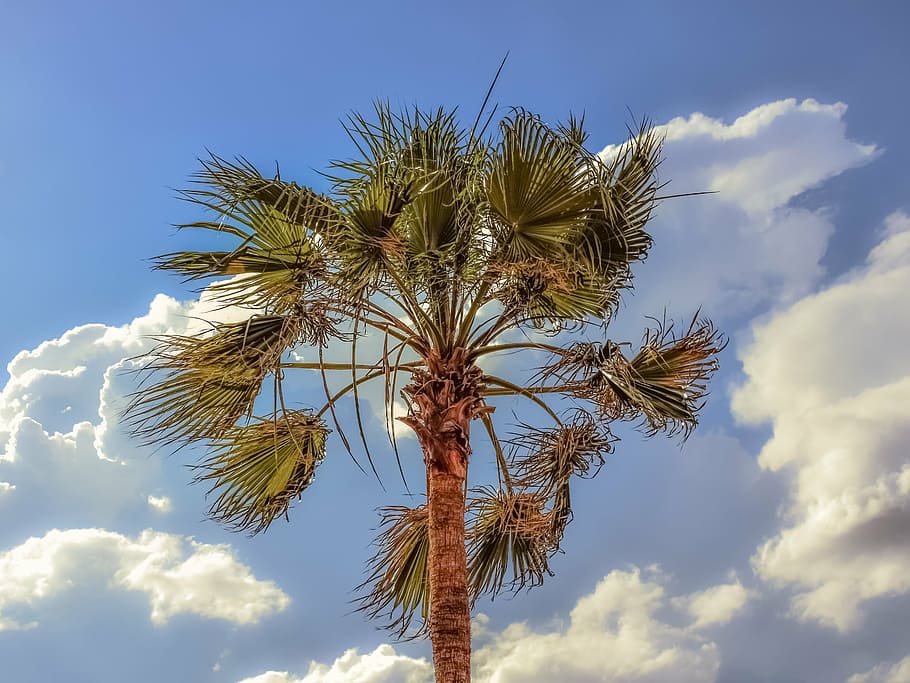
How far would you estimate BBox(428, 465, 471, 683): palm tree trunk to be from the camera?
6996mm

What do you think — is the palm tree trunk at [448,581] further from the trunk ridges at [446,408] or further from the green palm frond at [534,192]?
the green palm frond at [534,192]

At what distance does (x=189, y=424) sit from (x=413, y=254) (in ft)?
7.70

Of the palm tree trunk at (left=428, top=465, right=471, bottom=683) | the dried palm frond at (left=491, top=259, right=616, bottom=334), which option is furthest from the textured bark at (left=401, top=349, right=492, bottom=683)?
the dried palm frond at (left=491, top=259, right=616, bottom=334)

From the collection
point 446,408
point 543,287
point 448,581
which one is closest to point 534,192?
point 543,287

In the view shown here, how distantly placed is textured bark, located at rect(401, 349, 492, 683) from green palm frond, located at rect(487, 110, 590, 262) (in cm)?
117

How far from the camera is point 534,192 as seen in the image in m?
7.11

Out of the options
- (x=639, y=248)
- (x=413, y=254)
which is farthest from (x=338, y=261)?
(x=639, y=248)

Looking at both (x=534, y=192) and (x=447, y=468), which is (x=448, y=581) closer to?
(x=447, y=468)

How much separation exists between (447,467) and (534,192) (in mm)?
2292

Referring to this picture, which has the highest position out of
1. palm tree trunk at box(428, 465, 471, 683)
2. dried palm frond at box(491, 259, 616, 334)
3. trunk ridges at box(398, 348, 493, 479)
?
dried palm frond at box(491, 259, 616, 334)

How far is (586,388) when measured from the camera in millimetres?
7902

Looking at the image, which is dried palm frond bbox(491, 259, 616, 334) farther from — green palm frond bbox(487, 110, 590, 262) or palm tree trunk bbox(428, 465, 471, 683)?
palm tree trunk bbox(428, 465, 471, 683)

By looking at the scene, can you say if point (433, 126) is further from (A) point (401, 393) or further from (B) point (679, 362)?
(B) point (679, 362)

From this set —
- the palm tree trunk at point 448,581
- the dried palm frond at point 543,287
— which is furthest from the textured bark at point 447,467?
the dried palm frond at point 543,287
